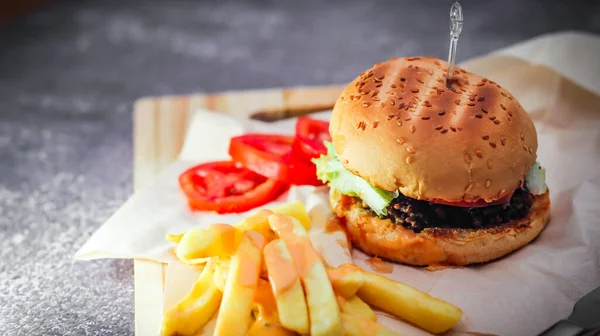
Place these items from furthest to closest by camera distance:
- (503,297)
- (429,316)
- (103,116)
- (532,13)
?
(532,13) → (103,116) → (503,297) → (429,316)

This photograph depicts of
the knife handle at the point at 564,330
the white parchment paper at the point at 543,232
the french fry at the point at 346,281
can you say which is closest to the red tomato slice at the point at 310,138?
the white parchment paper at the point at 543,232

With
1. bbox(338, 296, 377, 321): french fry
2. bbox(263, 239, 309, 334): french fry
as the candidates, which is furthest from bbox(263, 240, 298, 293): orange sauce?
bbox(338, 296, 377, 321): french fry

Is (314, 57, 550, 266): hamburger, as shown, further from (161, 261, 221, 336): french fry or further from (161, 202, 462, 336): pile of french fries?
(161, 261, 221, 336): french fry

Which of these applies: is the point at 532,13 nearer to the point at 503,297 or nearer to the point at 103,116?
the point at 103,116

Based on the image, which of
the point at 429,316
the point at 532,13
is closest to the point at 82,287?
the point at 429,316

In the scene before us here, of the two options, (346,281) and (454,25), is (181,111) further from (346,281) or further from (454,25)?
(346,281)
